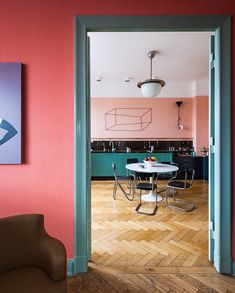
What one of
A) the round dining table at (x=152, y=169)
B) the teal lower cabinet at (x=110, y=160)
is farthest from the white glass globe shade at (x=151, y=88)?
the teal lower cabinet at (x=110, y=160)

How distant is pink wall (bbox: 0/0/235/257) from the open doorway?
0.93 m

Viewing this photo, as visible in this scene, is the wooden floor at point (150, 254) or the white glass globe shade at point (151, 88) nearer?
the wooden floor at point (150, 254)

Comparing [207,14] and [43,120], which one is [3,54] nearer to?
[43,120]

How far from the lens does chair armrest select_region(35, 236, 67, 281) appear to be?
53.0 inches

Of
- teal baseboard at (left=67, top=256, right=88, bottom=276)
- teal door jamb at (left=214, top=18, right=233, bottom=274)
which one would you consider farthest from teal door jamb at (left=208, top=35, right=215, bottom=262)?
teal baseboard at (left=67, top=256, right=88, bottom=276)

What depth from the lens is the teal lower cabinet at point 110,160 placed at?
6.46 m

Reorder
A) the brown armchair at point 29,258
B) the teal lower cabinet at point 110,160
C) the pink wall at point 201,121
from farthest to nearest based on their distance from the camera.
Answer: the pink wall at point 201,121 < the teal lower cabinet at point 110,160 < the brown armchair at point 29,258

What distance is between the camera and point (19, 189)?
207 centimetres

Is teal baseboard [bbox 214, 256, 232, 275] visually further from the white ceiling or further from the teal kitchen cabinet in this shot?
the teal kitchen cabinet

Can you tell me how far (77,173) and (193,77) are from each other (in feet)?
17.6

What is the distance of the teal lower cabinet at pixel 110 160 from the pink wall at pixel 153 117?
85 cm

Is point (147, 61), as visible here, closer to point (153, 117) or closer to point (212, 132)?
point (153, 117)

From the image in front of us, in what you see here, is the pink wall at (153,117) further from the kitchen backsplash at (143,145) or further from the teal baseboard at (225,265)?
the teal baseboard at (225,265)

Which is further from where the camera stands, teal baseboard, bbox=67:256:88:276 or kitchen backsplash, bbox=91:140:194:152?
kitchen backsplash, bbox=91:140:194:152
